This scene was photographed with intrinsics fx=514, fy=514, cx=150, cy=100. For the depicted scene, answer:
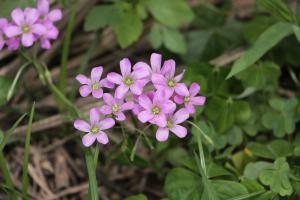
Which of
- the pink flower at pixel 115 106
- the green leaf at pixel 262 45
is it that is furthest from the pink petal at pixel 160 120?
the green leaf at pixel 262 45

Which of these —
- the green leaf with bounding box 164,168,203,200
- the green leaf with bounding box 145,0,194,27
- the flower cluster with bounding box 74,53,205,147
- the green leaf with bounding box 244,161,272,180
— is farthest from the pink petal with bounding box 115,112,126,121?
the green leaf with bounding box 145,0,194,27

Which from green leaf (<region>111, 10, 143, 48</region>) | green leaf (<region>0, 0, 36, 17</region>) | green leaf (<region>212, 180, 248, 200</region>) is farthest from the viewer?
green leaf (<region>111, 10, 143, 48</region>)

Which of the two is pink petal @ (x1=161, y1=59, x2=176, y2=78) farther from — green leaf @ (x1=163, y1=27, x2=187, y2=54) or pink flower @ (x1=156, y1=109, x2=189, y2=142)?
green leaf @ (x1=163, y1=27, x2=187, y2=54)

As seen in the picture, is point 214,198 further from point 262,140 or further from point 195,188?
point 262,140

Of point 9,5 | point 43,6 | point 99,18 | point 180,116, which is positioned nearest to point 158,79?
point 180,116

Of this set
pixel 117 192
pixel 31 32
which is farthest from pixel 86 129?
pixel 117 192

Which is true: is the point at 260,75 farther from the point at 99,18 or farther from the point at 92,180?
the point at 92,180
